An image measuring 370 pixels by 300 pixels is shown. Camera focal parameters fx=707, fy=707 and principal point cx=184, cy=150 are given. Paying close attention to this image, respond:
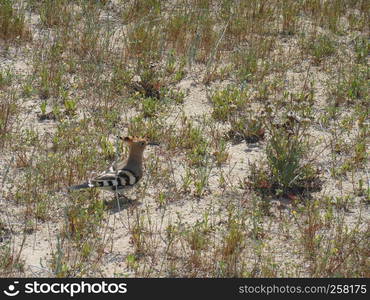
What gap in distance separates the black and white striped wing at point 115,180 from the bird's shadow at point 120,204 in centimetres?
21

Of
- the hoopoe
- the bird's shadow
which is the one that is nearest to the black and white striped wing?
the hoopoe

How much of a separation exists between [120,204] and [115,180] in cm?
47

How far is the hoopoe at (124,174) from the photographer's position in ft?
22.4

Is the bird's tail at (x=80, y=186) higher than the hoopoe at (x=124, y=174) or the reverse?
the reverse

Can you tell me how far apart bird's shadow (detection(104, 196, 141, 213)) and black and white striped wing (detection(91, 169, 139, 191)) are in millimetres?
205

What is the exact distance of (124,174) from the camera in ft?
23.0

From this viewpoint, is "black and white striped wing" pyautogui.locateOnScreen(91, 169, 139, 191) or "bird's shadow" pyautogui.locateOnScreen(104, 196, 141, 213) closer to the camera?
"black and white striped wing" pyautogui.locateOnScreen(91, 169, 139, 191)

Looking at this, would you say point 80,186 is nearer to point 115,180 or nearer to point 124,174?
point 115,180

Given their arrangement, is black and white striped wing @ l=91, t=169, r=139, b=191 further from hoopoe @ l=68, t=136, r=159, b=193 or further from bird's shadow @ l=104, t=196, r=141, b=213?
bird's shadow @ l=104, t=196, r=141, b=213

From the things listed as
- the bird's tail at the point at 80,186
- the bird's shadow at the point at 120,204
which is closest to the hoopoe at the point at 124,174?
the bird's tail at the point at 80,186

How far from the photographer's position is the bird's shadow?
23.4 feet

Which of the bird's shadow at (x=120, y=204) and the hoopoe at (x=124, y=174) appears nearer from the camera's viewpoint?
the hoopoe at (x=124, y=174)

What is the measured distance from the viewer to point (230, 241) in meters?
6.36

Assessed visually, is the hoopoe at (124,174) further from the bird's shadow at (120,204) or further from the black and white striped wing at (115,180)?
the bird's shadow at (120,204)
